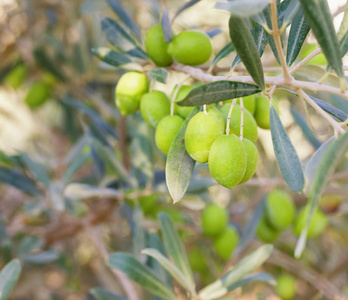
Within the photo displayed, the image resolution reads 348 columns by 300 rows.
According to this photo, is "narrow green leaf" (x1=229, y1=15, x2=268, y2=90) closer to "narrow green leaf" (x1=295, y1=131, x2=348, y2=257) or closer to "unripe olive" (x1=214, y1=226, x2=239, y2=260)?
"narrow green leaf" (x1=295, y1=131, x2=348, y2=257)

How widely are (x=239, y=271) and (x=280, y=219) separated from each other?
71cm

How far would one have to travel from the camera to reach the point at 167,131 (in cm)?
81

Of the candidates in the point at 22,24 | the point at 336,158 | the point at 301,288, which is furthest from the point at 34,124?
the point at 336,158

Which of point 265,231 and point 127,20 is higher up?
point 127,20

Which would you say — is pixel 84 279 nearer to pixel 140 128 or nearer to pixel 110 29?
pixel 140 128

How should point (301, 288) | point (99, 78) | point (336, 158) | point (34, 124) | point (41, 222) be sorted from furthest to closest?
point (34, 124)
point (301, 288)
point (99, 78)
point (41, 222)
point (336, 158)

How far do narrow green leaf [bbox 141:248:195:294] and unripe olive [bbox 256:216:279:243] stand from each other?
31.7 inches

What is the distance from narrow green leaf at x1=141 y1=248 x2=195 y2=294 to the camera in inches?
38.7

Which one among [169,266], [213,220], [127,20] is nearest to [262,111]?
[169,266]

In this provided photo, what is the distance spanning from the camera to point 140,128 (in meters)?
1.47

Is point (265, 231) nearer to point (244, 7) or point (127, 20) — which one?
point (127, 20)

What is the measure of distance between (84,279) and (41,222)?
2.54 ft

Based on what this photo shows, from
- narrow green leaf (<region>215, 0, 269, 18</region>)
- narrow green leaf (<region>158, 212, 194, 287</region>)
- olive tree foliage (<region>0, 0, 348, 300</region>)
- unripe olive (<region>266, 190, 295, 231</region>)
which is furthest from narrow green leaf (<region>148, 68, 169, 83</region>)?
unripe olive (<region>266, 190, 295, 231</region>)

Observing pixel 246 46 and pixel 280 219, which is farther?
pixel 280 219
